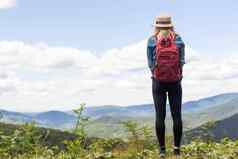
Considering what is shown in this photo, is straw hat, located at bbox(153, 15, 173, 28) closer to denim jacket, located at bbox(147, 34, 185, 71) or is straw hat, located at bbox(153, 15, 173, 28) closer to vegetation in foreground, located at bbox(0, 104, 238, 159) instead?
denim jacket, located at bbox(147, 34, 185, 71)

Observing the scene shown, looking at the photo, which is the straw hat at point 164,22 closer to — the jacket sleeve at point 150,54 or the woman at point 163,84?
the woman at point 163,84

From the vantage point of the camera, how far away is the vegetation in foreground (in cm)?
934

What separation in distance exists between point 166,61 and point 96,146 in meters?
2.39

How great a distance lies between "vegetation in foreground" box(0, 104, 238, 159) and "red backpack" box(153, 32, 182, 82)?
1209 millimetres

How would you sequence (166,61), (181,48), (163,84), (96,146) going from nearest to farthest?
(96,146) → (166,61) → (163,84) → (181,48)

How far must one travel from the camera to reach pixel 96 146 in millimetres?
10383

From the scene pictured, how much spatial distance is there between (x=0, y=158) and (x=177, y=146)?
3.99m

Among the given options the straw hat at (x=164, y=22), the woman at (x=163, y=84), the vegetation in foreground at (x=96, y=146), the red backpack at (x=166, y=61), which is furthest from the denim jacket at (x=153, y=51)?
the vegetation in foreground at (x=96, y=146)

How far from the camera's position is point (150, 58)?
10930mm

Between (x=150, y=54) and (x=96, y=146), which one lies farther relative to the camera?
(x=150, y=54)

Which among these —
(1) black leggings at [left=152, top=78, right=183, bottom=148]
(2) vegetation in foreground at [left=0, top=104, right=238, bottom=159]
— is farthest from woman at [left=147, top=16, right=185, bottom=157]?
(2) vegetation in foreground at [left=0, top=104, right=238, bottom=159]

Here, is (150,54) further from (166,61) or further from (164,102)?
(164,102)

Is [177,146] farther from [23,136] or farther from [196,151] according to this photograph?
[23,136]

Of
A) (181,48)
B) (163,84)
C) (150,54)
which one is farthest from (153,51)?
(163,84)
